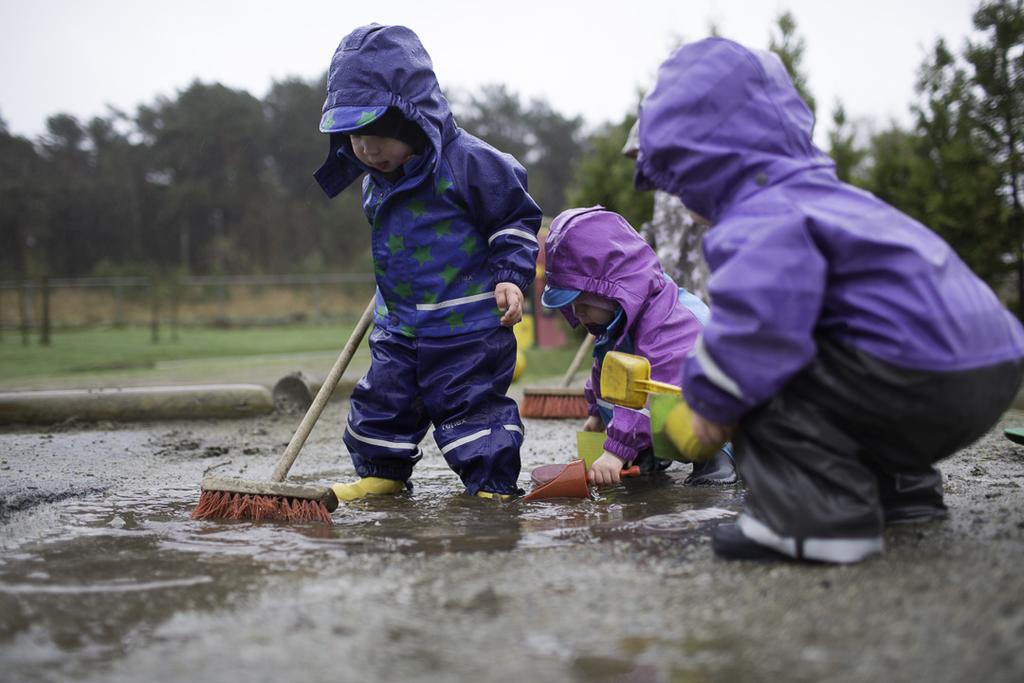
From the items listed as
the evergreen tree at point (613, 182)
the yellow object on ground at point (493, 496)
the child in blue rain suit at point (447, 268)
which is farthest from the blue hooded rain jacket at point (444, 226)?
the evergreen tree at point (613, 182)

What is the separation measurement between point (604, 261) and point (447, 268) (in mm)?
604

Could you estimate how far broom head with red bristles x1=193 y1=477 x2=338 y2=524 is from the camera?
9.62 ft

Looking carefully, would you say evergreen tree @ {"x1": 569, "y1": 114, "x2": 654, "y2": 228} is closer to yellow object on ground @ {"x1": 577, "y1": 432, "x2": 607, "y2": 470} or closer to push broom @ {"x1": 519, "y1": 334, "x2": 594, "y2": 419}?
push broom @ {"x1": 519, "y1": 334, "x2": 594, "y2": 419}

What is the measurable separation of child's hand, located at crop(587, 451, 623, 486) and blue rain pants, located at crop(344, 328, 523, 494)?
0.28 m

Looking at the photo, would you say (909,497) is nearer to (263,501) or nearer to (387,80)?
(263,501)

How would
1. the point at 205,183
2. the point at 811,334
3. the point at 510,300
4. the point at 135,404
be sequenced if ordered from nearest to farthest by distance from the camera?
the point at 811,334, the point at 510,300, the point at 135,404, the point at 205,183

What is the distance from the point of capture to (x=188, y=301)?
25.3 m

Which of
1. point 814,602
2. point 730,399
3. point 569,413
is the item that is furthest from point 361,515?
point 569,413

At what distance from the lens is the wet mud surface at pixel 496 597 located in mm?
1623

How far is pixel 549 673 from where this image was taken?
5.24 feet

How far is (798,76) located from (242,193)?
81.6 ft

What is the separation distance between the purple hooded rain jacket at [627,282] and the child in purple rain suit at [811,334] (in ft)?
3.84

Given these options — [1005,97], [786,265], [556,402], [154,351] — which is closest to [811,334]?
[786,265]

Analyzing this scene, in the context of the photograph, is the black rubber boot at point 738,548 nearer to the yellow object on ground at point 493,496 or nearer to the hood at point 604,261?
the yellow object on ground at point 493,496
